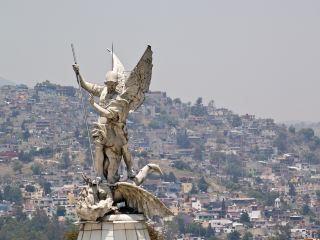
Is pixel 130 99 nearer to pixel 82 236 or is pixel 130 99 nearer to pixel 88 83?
pixel 88 83

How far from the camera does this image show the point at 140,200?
22125 millimetres

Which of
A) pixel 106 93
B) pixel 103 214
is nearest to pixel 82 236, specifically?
pixel 103 214

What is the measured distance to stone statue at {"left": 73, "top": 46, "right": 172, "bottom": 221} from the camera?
21.9 meters

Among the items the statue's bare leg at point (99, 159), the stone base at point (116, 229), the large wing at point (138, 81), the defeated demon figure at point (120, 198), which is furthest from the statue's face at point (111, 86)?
the stone base at point (116, 229)

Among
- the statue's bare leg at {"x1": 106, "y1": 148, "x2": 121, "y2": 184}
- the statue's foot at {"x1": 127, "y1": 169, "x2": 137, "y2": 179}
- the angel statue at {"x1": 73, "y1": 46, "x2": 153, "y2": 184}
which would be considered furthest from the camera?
the statue's foot at {"x1": 127, "y1": 169, "x2": 137, "y2": 179}

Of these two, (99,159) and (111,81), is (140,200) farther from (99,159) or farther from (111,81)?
(111,81)

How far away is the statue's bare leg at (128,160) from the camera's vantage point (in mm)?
22203

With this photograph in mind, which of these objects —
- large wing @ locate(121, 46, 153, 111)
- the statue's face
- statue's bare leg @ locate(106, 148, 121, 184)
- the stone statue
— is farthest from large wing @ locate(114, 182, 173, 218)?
the statue's face

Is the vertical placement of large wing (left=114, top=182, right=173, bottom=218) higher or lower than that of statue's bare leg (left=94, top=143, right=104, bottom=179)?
lower

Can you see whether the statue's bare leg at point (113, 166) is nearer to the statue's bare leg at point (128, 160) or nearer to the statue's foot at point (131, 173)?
the statue's bare leg at point (128, 160)

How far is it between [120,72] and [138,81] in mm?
308

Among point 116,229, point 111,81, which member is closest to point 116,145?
point 111,81

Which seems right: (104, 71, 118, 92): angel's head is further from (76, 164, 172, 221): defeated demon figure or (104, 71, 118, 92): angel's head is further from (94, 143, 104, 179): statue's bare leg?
(76, 164, 172, 221): defeated demon figure

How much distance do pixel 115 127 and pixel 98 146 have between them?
1.03 feet
